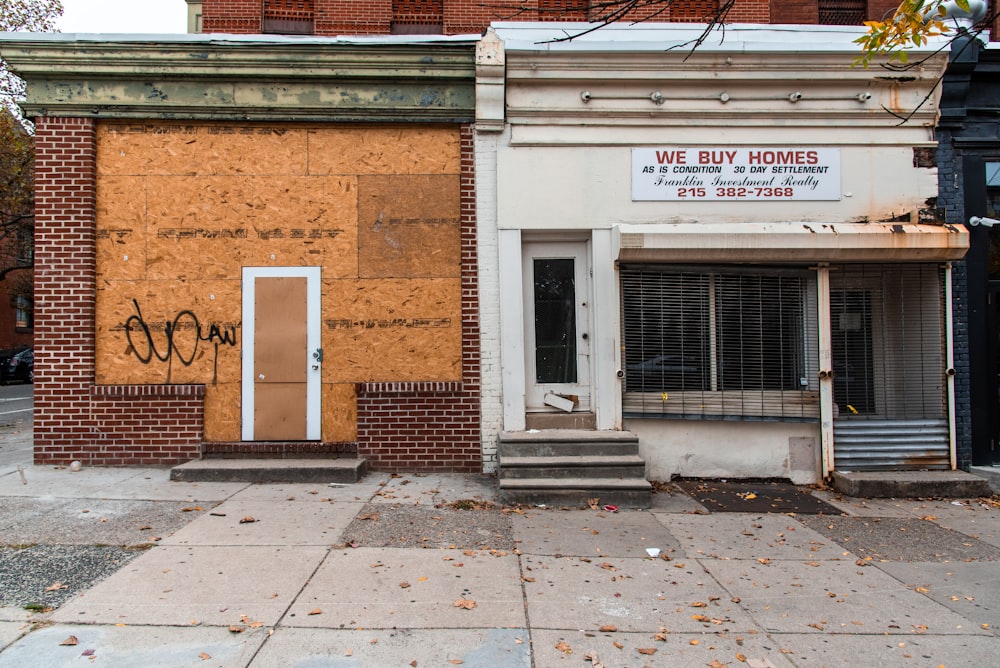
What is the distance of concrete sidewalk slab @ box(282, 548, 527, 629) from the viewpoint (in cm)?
374

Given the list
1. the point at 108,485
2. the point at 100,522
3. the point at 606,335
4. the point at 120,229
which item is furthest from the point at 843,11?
the point at 108,485

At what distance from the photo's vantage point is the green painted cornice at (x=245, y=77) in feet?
23.7

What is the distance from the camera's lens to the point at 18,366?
2392 cm

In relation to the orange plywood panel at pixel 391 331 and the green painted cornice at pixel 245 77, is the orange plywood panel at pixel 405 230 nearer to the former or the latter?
the orange plywood panel at pixel 391 331

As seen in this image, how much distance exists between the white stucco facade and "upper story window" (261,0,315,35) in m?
3.16

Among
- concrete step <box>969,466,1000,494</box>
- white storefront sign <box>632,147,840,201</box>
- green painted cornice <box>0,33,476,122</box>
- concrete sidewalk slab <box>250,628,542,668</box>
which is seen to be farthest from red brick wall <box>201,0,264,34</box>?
concrete step <box>969,466,1000,494</box>

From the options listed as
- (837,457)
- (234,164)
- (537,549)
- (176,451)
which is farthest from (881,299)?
(176,451)

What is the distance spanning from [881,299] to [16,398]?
71.3ft

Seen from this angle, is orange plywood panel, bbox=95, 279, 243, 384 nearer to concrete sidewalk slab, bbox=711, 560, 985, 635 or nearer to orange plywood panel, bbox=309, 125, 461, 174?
orange plywood panel, bbox=309, 125, 461, 174

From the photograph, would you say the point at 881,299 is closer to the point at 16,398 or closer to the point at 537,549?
the point at 537,549

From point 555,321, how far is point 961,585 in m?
4.58

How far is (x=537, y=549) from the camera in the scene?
16.3 ft

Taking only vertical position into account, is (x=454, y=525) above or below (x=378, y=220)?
below

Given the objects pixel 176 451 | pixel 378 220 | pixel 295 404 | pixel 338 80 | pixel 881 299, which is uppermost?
pixel 338 80
